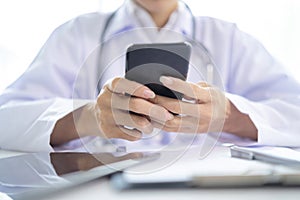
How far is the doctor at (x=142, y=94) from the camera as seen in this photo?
53 centimetres

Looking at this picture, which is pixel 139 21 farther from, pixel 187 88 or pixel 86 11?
pixel 187 88

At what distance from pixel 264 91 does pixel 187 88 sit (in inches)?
11.4

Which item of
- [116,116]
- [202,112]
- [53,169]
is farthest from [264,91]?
[53,169]

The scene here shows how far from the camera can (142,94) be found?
49 cm

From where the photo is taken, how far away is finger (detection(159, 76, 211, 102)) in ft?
1.62

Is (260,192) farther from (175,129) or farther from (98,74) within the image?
(98,74)

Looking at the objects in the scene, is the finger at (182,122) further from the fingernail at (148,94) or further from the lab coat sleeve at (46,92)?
the lab coat sleeve at (46,92)

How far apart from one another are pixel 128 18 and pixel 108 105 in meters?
0.31

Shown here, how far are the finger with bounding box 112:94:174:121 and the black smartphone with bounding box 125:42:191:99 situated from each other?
0.8 inches

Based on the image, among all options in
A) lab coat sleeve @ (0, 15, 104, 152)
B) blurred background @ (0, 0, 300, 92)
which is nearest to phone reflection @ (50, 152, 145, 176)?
lab coat sleeve @ (0, 15, 104, 152)

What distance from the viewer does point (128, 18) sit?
2.62ft

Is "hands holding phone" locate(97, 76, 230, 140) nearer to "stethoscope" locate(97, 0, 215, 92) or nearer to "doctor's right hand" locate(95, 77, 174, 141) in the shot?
"doctor's right hand" locate(95, 77, 174, 141)

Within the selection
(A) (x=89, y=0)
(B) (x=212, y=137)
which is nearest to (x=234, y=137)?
(B) (x=212, y=137)

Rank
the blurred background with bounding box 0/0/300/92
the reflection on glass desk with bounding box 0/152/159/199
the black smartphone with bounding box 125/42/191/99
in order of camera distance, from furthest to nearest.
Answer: the blurred background with bounding box 0/0/300/92 < the black smartphone with bounding box 125/42/191/99 < the reflection on glass desk with bounding box 0/152/159/199
